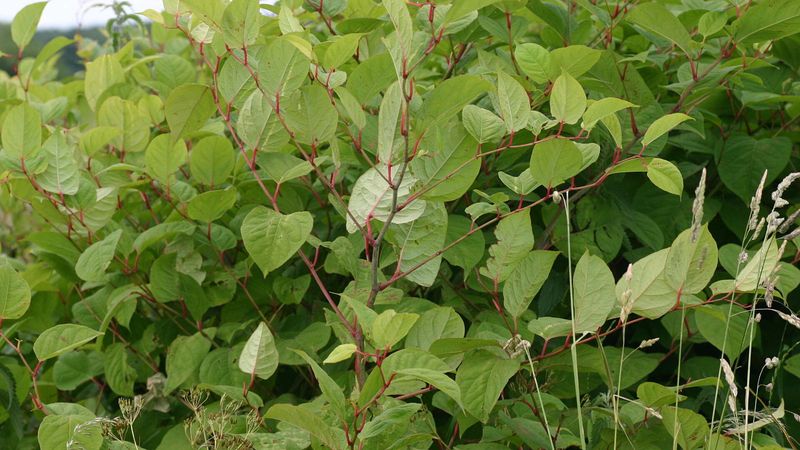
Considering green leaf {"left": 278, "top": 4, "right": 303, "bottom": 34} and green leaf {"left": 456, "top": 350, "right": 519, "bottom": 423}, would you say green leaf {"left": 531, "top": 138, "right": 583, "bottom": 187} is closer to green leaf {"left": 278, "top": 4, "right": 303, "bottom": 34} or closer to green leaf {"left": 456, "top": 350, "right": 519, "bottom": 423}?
green leaf {"left": 456, "top": 350, "right": 519, "bottom": 423}

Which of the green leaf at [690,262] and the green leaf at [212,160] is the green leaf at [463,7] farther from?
the green leaf at [212,160]

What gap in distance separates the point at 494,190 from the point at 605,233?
0.22 meters

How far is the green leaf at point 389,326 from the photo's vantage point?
106 centimetres

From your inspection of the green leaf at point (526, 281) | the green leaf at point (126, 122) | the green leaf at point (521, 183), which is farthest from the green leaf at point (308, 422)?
the green leaf at point (126, 122)

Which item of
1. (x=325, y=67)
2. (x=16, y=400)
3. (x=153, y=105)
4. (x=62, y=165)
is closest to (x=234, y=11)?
(x=325, y=67)

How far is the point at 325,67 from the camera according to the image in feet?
4.18

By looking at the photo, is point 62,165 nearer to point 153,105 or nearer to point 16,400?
point 153,105

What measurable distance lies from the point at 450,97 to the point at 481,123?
69 millimetres

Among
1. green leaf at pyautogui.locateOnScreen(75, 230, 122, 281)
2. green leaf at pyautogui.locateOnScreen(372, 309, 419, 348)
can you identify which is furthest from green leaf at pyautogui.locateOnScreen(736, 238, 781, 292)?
green leaf at pyautogui.locateOnScreen(75, 230, 122, 281)

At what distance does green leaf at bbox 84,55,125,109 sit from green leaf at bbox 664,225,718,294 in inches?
52.2

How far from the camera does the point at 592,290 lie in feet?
3.91

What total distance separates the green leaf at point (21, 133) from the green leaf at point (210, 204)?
0.96 feet

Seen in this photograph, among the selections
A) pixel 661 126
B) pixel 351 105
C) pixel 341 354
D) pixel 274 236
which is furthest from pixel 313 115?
pixel 661 126

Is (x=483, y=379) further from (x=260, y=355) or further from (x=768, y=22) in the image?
(x=768, y=22)
